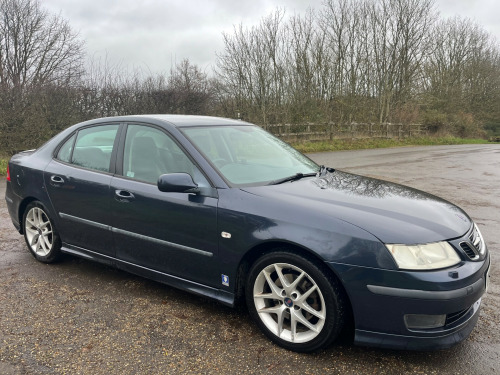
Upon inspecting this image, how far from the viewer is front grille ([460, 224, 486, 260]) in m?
2.54

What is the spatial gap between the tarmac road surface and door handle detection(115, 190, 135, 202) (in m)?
0.84

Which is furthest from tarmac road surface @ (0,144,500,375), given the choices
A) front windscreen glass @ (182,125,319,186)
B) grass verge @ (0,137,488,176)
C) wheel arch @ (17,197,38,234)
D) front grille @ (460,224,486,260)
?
grass verge @ (0,137,488,176)

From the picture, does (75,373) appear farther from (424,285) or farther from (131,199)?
(424,285)

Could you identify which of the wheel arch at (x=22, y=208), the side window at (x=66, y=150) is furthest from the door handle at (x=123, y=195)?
the wheel arch at (x=22, y=208)

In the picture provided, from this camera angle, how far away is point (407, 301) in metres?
2.29

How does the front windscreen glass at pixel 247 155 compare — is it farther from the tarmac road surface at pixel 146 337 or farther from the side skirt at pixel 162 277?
the tarmac road surface at pixel 146 337

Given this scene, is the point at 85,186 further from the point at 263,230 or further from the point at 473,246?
the point at 473,246

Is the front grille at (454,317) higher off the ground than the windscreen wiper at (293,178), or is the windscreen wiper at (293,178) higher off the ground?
the windscreen wiper at (293,178)

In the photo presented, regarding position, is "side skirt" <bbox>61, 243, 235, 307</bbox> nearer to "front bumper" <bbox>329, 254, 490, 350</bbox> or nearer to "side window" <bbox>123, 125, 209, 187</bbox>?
"side window" <bbox>123, 125, 209, 187</bbox>

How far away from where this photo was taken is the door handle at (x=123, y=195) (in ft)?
10.9

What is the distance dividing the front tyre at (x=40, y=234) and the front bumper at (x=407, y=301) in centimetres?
299

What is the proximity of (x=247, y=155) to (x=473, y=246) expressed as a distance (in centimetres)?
193

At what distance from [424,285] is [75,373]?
2108 millimetres

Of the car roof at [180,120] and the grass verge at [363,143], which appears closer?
the car roof at [180,120]
